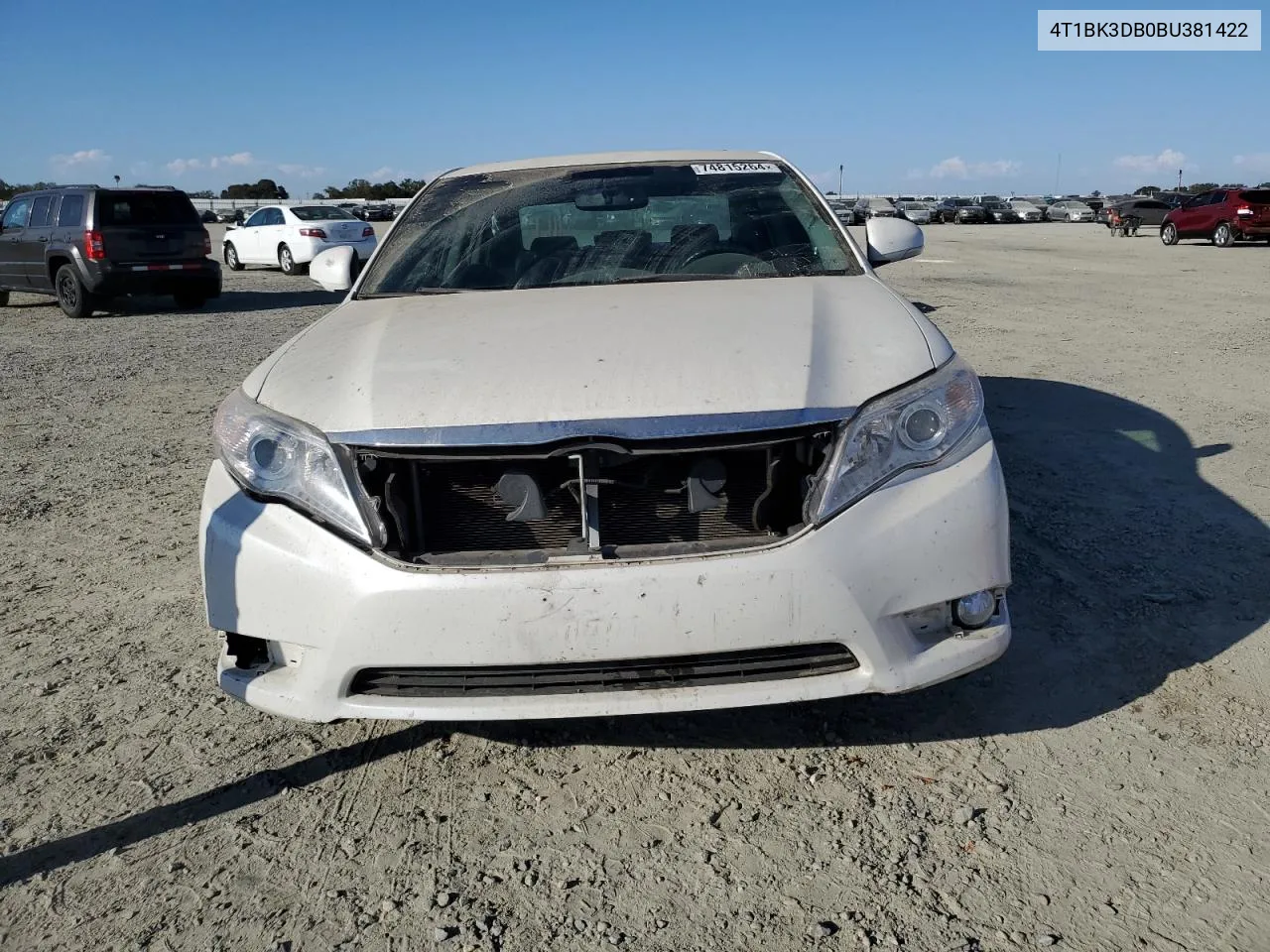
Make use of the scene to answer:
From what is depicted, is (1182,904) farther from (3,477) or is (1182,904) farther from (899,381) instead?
(3,477)

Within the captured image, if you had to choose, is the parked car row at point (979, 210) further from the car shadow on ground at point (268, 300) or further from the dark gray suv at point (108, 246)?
the dark gray suv at point (108, 246)

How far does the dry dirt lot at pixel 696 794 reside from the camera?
213 cm

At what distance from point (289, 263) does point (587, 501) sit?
791 inches

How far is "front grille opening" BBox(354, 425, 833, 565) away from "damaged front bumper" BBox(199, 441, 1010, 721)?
110 millimetres

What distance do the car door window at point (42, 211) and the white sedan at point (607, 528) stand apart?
46.7 ft

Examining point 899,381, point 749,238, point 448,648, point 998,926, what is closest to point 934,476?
point 899,381

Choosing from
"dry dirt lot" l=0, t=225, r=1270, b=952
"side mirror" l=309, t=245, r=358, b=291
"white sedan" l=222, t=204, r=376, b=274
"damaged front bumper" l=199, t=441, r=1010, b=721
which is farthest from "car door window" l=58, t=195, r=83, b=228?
"damaged front bumper" l=199, t=441, r=1010, b=721

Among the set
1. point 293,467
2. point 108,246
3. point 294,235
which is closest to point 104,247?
point 108,246

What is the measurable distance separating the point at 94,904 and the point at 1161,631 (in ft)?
10.2

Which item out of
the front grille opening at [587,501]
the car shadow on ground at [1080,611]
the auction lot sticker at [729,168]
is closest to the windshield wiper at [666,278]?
the auction lot sticker at [729,168]

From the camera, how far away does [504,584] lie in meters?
2.29

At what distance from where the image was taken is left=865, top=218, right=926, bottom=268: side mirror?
4.00 metres

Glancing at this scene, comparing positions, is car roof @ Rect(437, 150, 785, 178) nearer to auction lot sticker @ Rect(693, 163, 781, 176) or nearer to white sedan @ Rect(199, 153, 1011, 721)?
auction lot sticker @ Rect(693, 163, 781, 176)

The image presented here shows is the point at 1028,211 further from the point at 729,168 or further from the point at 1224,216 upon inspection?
the point at 729,168
